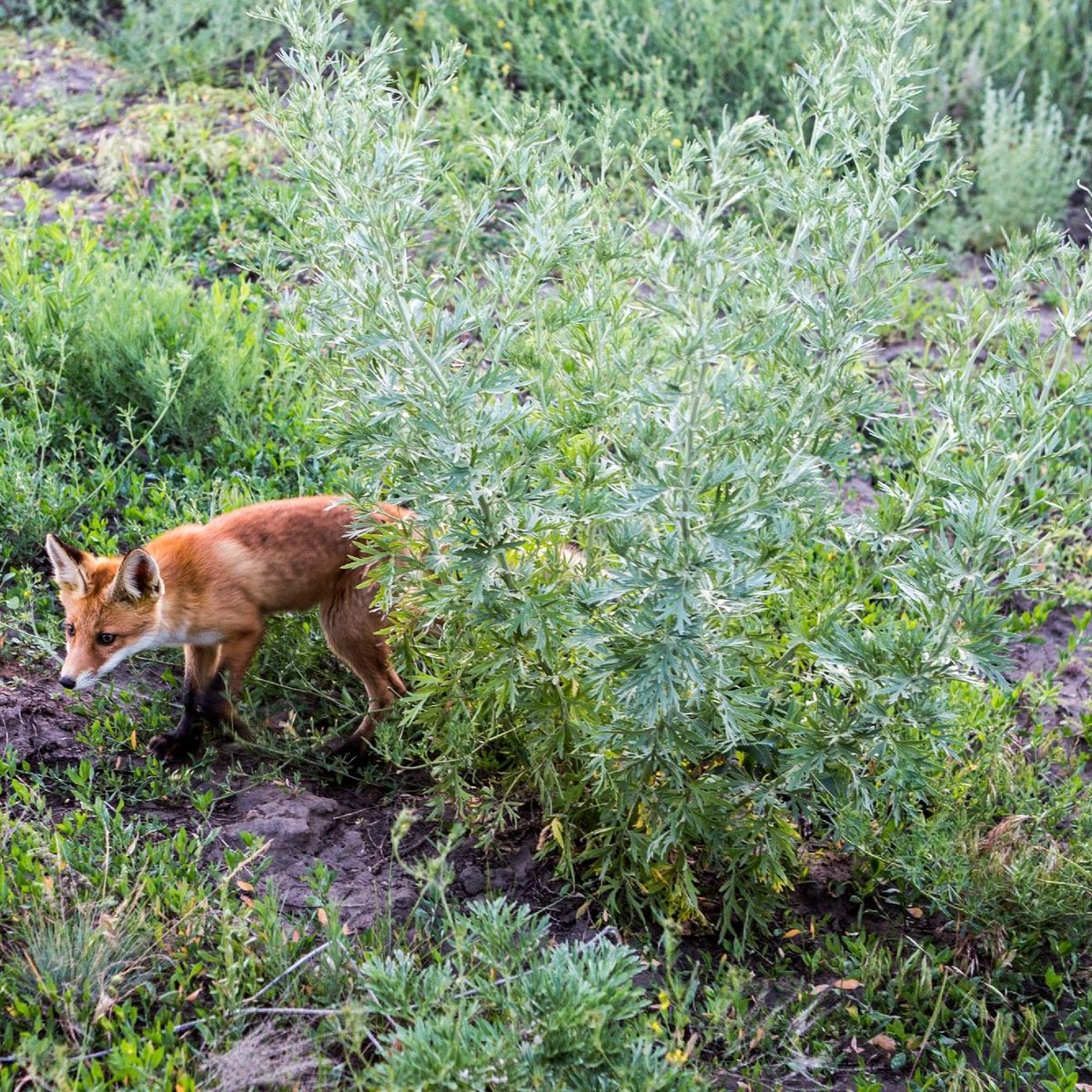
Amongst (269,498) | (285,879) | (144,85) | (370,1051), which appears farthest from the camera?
Answer: (144,85)

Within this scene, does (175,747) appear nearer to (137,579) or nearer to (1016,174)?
(137,579)

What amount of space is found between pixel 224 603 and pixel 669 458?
6.60 feet

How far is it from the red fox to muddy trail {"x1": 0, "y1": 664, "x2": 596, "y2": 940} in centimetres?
26

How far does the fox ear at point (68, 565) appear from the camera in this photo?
15.4 ft

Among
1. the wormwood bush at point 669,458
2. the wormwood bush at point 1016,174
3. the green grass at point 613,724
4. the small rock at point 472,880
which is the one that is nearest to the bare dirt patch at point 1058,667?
the green grass at point 613,724

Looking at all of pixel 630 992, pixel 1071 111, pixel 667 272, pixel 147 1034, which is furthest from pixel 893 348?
pixel 147 1034

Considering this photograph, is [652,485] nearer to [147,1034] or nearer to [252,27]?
[147,1034]

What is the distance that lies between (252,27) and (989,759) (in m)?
7.89

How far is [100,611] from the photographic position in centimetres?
479

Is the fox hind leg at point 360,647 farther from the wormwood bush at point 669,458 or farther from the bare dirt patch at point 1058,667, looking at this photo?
the bare dirt patch at point 1058,667

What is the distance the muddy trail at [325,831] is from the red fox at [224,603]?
0.26 m

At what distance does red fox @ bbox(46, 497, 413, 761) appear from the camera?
4.81 meters

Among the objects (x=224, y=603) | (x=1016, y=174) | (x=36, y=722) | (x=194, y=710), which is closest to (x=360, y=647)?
(x=224, y=603)

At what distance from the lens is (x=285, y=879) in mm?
4328
